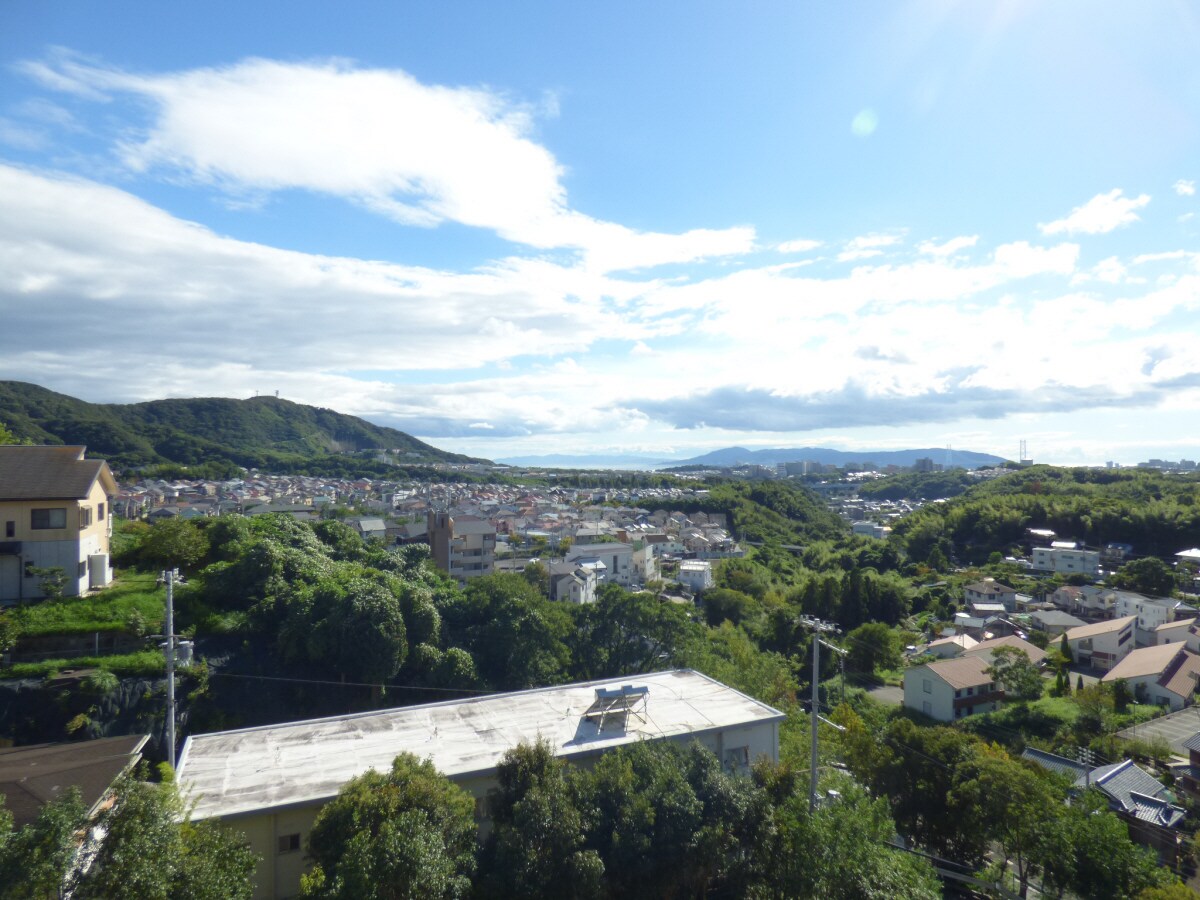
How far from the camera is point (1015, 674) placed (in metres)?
19.5

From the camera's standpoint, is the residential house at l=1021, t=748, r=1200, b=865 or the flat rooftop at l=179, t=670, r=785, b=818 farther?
the residential house at l=1021, t=748, r=1200, b=865

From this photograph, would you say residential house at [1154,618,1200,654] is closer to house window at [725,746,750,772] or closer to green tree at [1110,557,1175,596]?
green tree at [1110,557,1175,596]

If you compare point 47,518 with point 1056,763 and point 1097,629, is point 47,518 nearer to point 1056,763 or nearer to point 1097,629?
point 1056,763

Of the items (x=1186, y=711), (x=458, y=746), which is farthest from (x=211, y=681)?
(x=1186, y=711)

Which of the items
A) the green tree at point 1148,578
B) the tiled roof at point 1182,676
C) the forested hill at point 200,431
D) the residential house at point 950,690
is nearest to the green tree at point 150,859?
the residential house at point 950,690

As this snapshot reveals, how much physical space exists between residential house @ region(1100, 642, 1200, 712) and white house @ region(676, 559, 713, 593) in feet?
52.5

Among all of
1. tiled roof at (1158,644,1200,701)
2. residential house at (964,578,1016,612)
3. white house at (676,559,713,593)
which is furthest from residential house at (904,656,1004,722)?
residential house at (964,578,1016,612)

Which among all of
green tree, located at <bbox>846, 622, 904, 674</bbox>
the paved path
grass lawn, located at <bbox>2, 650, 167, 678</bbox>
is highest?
grass lawn, located at <bbox>2, 650, 167, 678</bbox>

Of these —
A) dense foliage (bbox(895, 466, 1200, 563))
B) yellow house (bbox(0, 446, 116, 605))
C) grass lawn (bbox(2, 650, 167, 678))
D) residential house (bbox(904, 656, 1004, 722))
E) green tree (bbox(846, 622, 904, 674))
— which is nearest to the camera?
grass lawn (bbox(2, 650, 167, 678))

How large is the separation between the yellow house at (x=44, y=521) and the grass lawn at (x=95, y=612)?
52 centimetres

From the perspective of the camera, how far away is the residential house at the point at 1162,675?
18.9 metres

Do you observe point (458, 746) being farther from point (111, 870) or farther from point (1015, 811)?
point (1015, 811)

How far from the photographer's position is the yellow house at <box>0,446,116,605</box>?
11.9 meters

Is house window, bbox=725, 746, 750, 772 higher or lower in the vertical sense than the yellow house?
lower
